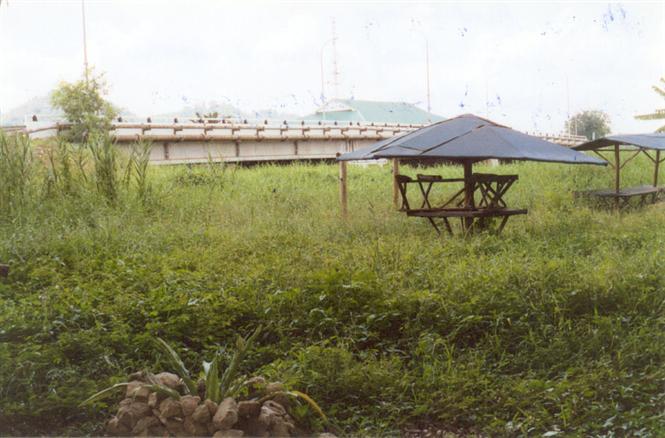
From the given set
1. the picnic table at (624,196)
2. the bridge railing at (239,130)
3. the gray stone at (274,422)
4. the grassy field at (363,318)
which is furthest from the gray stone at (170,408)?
the bridge railing at (239,130)

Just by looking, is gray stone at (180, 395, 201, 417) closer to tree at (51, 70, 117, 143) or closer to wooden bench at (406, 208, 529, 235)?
wooden bench at (406, 208, 529, 235)

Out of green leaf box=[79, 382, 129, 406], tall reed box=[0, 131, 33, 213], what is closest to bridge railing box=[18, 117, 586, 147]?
tall reed box=[0, 131, 33, 213]

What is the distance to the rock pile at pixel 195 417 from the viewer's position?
11.5 feet

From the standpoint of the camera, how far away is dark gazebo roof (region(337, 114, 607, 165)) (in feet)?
25.0

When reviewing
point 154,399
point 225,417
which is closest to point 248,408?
point 225,417

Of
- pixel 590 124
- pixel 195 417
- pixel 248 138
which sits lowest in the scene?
pixel 195 417

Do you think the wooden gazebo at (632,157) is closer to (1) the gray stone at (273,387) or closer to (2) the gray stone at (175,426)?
(1) the gray stone at (273,387)

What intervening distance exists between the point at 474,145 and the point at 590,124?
3069 millimetres

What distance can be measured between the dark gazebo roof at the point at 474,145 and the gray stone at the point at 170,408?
4.77 meters

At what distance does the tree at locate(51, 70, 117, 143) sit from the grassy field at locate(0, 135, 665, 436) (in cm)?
731

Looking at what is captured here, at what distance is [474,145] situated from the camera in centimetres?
779

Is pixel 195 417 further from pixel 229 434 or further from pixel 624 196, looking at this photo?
pixel 624 196

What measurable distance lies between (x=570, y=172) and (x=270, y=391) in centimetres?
1098

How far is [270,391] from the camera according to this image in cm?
389
